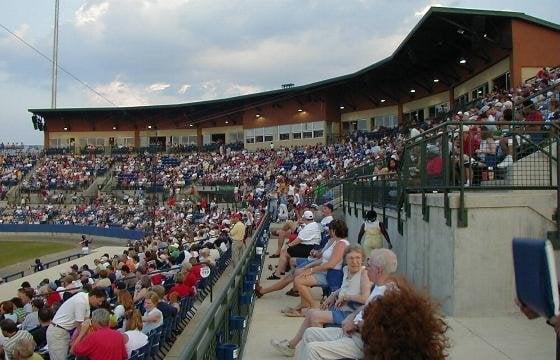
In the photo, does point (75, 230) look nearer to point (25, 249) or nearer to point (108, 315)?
point (25, 249)

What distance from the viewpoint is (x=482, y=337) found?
20.8ft

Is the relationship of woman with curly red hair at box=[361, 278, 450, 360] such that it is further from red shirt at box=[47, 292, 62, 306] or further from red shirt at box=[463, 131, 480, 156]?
red shirt at box=[47, 292, 62, 306]

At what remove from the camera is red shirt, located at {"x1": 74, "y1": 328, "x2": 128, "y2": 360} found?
6.44m

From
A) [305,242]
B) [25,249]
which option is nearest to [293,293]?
[305,242]

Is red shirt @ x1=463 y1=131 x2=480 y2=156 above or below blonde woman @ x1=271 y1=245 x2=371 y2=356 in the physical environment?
above

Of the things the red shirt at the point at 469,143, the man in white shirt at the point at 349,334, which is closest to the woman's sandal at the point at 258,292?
the red shirt at the point at 469,143

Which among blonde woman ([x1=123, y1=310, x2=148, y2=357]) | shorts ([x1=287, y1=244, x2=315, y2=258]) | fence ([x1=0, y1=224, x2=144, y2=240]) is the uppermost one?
shorts ([x1=287, y1=244, x2=315, y2=258])

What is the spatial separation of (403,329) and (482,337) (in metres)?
3.73

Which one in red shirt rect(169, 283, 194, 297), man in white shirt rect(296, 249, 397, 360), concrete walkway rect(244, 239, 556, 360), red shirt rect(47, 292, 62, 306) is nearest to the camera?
man in white shirt rect(296, 249, 397, 360)

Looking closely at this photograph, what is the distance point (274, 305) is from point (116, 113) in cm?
5458

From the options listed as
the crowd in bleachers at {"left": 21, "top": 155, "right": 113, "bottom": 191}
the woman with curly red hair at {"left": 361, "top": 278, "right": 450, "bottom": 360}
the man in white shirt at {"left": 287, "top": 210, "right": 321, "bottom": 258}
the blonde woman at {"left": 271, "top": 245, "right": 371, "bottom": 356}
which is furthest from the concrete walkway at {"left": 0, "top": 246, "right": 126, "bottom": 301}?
the crowd in bleachers at {"left": 21, "top": 155, "right": 113, "bottom": 191}

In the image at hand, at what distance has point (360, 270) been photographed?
5.98m

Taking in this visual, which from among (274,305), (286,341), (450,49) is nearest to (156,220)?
(450,49)

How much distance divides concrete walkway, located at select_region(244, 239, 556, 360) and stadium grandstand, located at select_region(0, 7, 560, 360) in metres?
0.04
